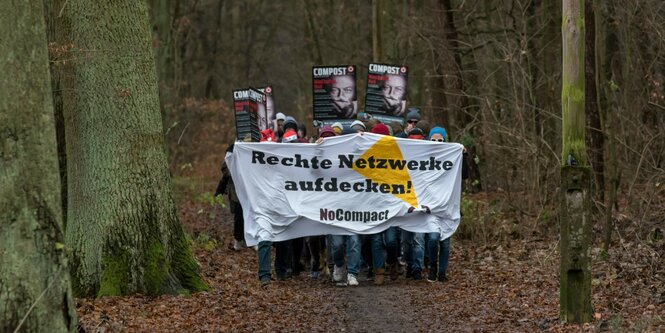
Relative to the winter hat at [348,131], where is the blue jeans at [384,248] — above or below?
below

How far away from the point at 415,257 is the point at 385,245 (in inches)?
21.5

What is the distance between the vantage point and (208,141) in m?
39.3

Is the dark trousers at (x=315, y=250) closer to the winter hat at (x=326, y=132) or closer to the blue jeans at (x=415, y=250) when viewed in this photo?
the blue jeans at (x=415, y=250)

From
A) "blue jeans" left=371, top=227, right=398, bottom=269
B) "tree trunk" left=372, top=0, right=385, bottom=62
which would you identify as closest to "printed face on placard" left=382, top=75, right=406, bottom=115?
"blue jeans" left=371, top=227, right=398, bottom=269

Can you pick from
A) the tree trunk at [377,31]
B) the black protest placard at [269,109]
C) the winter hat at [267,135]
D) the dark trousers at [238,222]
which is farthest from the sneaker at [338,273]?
the tree trunk at [377,31]

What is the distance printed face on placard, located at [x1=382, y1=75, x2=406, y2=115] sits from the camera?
19.7 m

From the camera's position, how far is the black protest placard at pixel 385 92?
19.6 m

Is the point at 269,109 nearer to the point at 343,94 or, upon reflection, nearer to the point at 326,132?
the point at 343,94

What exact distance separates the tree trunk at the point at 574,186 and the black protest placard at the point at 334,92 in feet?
29.0

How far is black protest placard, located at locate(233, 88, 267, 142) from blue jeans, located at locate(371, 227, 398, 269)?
350 cm

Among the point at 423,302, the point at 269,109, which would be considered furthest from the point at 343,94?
the point at 423,302

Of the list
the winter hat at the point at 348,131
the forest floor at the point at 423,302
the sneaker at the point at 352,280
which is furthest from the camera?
the winter hat at the point at 348,131

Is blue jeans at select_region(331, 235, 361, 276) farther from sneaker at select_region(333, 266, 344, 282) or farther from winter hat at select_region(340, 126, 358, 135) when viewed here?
winter hat at select_region(340, 126, 358, 135)

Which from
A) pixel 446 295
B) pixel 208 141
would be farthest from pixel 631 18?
pixel 208 141
